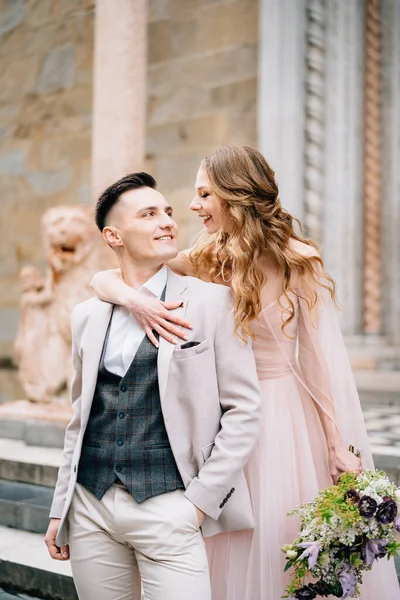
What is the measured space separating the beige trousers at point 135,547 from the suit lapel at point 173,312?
0.28m

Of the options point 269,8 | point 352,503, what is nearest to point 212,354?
point 352,503

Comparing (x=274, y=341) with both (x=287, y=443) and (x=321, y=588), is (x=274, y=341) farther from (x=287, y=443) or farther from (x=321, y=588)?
(x=321, y=588)

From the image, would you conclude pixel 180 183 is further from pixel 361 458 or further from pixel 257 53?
pixel 361 458

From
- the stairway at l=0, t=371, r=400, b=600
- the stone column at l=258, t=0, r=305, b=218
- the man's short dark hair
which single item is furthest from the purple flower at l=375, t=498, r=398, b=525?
the stone column at l=258, t=0, r=305, b=218

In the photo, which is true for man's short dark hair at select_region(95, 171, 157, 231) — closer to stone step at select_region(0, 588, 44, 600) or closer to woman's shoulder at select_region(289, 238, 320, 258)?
woman's shoulder at select_region(289, 238, 320, 258)

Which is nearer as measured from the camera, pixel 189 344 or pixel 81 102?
pixel 189 344

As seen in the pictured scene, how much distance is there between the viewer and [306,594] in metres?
1.69

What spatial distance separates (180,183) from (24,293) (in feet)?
7.90

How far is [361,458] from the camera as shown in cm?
210

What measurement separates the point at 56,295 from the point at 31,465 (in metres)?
1.32

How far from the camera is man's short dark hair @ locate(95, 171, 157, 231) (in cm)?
185

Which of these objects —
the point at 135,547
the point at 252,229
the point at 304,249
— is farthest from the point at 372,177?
the point at 135,547

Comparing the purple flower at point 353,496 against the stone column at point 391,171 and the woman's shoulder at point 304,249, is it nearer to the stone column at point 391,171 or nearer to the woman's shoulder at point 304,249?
the woman's shoulder at point 304,249

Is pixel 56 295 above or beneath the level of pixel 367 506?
above
